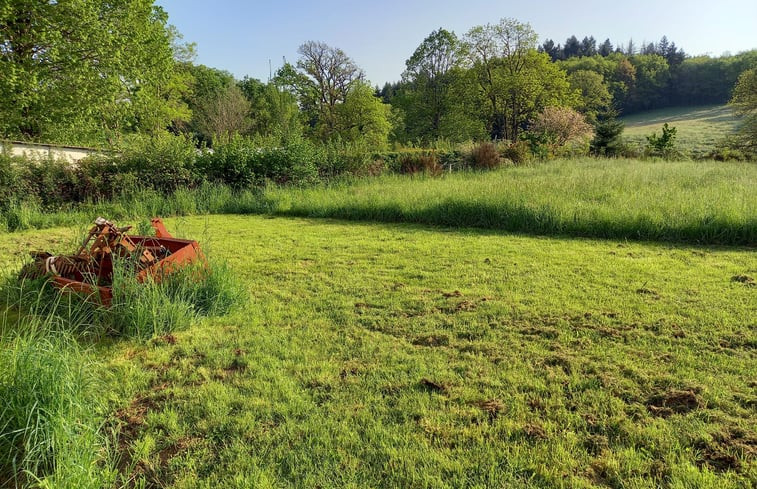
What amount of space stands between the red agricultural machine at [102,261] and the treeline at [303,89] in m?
9.80

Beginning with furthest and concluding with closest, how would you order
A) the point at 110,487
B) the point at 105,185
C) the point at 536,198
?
the point at 105,185
the point at 536,198
the point at 110,487

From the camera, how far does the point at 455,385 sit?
2619 millimetres

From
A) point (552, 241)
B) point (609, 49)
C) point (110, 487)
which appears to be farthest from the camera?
point (609, 49)

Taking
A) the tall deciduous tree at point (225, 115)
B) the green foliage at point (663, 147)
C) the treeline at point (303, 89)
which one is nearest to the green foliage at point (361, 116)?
the treeline at point (303, 89)

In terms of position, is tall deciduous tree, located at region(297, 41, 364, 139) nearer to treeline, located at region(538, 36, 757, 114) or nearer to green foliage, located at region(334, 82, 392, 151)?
green foliage, located at region(334, 82, 392, 151)

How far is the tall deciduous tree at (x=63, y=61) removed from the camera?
467 inches

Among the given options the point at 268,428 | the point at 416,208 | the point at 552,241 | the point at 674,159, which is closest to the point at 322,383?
the point at 268,428

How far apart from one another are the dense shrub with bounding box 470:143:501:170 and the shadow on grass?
9595 mm

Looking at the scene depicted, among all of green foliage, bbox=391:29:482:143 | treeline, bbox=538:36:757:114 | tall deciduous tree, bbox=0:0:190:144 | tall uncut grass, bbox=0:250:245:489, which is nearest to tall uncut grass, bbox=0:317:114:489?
tall uncut grass, bbox=0:250:245:489

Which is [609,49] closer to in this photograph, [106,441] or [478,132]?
[478,132]

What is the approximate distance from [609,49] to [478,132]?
86474 mm

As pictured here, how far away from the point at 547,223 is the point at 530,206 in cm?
60

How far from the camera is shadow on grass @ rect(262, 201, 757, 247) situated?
6.38m

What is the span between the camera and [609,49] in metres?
99.2
